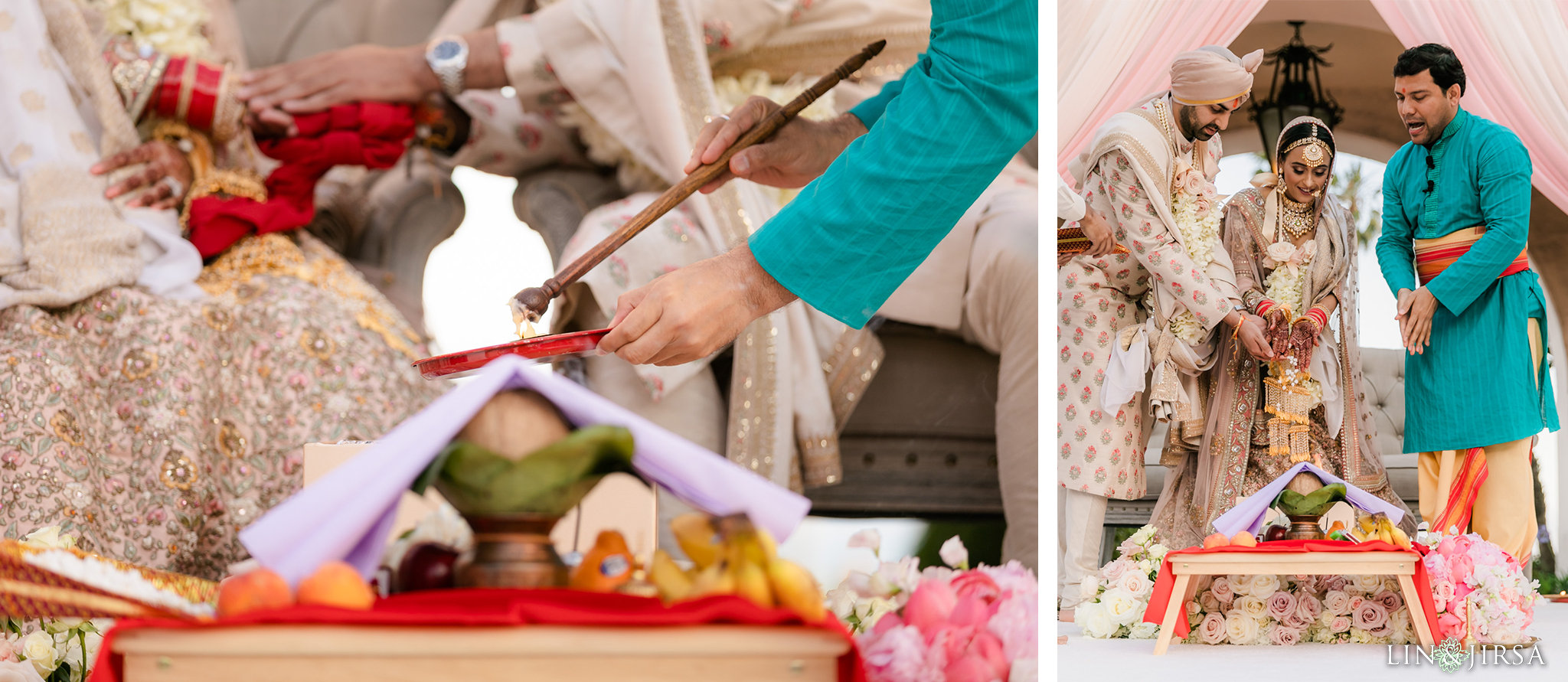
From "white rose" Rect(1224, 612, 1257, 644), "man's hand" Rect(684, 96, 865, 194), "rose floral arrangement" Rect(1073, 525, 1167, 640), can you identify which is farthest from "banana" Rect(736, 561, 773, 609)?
"white rose" Rect(1224, 612, 1257, 644)

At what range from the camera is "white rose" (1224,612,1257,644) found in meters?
1.66

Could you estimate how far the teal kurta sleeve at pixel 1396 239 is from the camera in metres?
1.69

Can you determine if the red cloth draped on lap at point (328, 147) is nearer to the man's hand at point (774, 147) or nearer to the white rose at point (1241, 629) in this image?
→ the man's hand at point (774, 147)

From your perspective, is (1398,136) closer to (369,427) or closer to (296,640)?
(369,427)

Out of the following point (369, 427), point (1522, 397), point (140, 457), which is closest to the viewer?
point (140, 457)

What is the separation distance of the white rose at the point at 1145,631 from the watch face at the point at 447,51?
1476 millimetres

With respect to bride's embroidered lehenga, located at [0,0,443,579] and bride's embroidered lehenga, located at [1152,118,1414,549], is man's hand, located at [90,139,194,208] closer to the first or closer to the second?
bride's embroidered lehenga, located at [0,0,443,579]

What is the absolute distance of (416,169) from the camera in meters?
2.11

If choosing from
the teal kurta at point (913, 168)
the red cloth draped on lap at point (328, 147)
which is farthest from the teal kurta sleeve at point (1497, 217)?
the red cloth draped on lap at point (328, 147)

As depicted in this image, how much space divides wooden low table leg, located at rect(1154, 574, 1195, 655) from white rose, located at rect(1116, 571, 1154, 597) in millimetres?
66

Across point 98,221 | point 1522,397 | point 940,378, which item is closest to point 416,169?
point 98,221

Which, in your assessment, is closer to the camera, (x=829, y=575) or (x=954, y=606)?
(x=954, y=606)

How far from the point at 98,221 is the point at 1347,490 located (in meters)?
1.85

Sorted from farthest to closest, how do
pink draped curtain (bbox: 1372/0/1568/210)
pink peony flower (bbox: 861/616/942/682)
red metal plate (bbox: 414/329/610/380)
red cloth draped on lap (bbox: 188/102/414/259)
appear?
red cloth draped on lap (bbox: 188/102/414/259), pink draped curtain (bbox: 1372/0/1568/210), red metal plate (bbox: 414/329/610/380), pink peony flower (bbox: 861/616/942/682)
